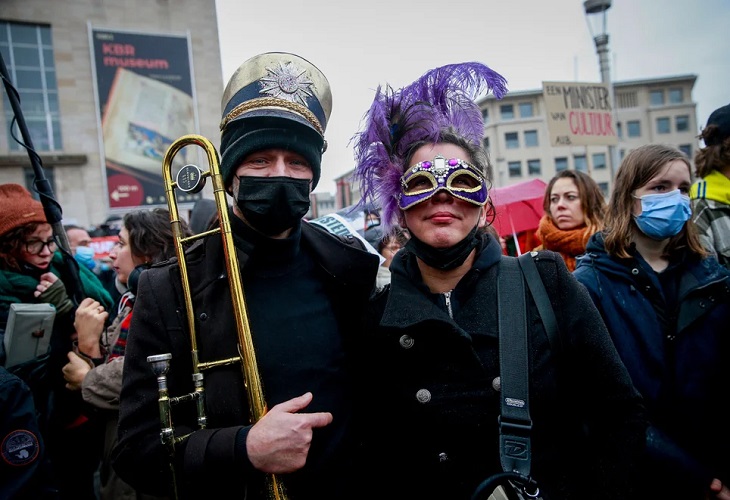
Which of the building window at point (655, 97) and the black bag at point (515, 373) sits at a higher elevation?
the building window at point (655, 97)

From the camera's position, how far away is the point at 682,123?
54.2 meters

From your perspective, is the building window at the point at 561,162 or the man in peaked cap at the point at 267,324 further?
the building window at the point at 561,162

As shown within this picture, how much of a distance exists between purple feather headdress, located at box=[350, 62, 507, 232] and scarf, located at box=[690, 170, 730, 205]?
1651 mm

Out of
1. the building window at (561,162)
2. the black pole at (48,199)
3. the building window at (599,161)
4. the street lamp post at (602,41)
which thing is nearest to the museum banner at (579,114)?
→ the street lamp post at (602,41)

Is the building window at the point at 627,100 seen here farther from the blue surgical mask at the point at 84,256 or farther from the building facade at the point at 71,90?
the blue surgical mask at the point at 84,256

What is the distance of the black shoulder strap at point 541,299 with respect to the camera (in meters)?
1.70

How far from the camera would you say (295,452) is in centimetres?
148

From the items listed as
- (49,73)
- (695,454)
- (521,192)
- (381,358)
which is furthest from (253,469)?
(49,73)

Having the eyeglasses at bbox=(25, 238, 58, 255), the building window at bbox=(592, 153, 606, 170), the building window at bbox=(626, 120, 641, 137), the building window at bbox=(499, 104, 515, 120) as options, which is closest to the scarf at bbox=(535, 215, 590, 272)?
the eyeglasses at bbox=(25, 238, 58, 255)

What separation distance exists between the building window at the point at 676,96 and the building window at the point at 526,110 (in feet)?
59.3

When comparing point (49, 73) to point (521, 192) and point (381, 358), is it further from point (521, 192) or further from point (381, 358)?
point (381, 358)

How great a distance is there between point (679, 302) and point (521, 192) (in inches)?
175

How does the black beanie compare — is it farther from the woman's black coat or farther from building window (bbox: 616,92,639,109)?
building window (bbox: 616,92,639,109)

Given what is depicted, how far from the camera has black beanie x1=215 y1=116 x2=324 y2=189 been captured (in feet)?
6.07
